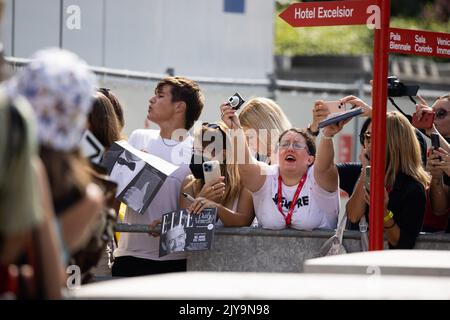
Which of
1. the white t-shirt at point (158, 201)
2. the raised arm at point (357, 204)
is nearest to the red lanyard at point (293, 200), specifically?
the raised arm at point (357, 204)

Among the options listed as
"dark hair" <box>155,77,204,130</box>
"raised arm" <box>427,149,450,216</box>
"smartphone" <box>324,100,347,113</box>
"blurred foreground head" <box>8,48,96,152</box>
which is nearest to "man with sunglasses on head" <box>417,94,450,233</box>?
"raised arm" <box>427,149,450,216</box>

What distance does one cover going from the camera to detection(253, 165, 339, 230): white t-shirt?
24.3 ft

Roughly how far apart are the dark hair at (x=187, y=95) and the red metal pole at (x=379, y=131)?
1.44 metres

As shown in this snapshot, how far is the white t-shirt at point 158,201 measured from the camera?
7.66m

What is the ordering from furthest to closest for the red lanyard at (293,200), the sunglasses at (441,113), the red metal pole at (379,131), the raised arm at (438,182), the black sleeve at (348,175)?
the sunglasses at (441,113) < the black sleeve at (348,175) < the raised arm at (438,182) < the red lanyard at (293,200) < the red metal pole at (379,131)

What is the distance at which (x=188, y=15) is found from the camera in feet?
44.0

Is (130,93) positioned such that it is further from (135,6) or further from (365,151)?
(365,151)

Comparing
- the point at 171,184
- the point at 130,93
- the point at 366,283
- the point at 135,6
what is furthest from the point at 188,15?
the point at 366,283

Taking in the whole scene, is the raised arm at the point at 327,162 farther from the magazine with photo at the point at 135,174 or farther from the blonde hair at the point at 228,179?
the magazine with photo at the point at 135,174

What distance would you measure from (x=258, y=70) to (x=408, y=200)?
7.28 m

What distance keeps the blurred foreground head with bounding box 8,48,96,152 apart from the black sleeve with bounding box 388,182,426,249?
3.79m

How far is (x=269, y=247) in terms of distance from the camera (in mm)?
7434

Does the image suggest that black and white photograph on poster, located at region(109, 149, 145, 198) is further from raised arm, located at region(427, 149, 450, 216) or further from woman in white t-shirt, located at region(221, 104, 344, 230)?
raised arm, located at region(427, 149, 450, 216)

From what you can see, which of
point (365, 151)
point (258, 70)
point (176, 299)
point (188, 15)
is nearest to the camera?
point (176, 299)
